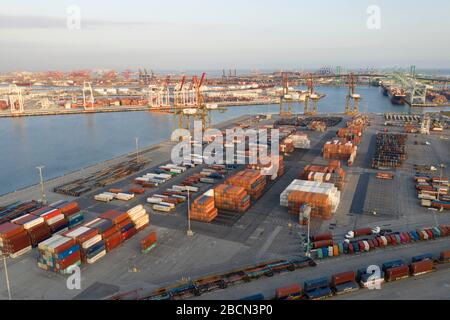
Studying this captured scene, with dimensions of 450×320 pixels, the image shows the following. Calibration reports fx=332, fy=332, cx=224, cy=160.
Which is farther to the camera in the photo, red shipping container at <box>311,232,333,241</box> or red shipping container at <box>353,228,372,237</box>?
red shipping container at <box>353,228,372,237</box>

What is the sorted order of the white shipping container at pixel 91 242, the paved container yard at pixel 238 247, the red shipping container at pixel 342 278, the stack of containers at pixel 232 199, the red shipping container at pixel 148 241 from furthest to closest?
the stack of containers at pixel 232 199 → the red shipping container at pixel 148 241 → the white shipping container at pixel 91 242 → the paved container yard at pixel 238 247 → the red shipping container at pixel 342 278

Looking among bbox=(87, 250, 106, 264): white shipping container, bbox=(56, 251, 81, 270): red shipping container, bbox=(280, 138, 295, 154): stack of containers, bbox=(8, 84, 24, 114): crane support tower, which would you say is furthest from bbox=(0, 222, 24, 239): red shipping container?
bbox=(8, 84, 24, 114): crane support tower

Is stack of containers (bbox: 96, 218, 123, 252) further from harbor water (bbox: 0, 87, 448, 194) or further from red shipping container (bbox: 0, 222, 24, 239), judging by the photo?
harbor water (bbox: 0, 87, 448, 194)

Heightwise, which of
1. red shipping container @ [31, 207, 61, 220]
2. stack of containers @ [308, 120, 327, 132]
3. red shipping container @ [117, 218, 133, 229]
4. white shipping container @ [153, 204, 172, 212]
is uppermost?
stack of containers @ [308, 120, 327, 132]

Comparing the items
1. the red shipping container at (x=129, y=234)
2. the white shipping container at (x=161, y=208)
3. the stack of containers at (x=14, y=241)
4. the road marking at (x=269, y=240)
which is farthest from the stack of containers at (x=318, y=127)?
the stack of containers at (x=14, y=241)

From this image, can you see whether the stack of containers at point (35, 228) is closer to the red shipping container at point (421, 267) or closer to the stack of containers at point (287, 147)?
the red shipping container at point (421, 267)

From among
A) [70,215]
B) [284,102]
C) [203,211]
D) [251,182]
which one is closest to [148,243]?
[203,211]

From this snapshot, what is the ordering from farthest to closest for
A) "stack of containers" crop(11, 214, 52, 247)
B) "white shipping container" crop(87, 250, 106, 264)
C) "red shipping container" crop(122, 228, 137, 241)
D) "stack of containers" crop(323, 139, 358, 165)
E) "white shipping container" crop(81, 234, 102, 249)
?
"stack of containers" crop(323, 139, 358, 165), "red shipping container" crop(122, 228, 137, 241), "stack of containers" crop(11, 214, 52, 247), "white shipping container" crop(87, 250, 106, 264), "white shipping container" crop(81, 234, 102, 249)

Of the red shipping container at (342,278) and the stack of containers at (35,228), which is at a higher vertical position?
the stack of containers at (35,228)
